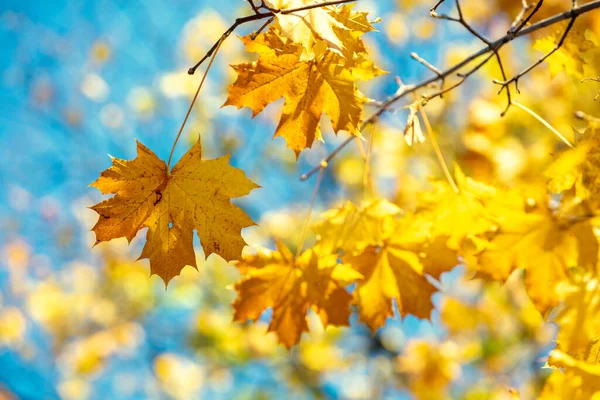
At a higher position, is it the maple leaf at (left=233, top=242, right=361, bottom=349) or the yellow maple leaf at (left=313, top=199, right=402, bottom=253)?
the yellow maple leaf at (left=313, top=199, right=402, bottom=253)

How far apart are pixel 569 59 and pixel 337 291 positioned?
1167 mm

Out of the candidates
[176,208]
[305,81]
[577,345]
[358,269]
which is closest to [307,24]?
[305,81]

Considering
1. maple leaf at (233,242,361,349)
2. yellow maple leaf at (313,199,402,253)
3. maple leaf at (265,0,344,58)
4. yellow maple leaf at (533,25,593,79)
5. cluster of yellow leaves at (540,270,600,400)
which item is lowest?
cluster of yellow leaves at (540,270,600,400)

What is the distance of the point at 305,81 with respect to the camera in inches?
51.8

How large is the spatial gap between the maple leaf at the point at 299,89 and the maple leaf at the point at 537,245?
577mm

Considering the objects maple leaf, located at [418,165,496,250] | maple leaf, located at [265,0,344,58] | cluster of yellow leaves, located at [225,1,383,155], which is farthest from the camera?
maple leaf, located at [418,165,496,250]

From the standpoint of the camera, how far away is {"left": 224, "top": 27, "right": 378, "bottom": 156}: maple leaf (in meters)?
1.27

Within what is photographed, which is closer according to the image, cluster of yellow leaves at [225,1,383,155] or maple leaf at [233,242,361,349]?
cluster of yellow leaves at [225,1,383,155]

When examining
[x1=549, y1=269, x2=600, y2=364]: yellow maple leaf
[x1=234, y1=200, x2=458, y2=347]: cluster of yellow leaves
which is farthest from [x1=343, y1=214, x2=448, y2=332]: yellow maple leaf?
[x1=549, y1=269, x2=600, y2=364]: yellow maple leaf

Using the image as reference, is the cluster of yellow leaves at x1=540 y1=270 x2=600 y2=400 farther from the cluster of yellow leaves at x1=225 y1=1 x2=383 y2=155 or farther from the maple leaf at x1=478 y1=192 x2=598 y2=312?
the cluster of yellow leaves at x1=225 y1=1 x2=383 y2=155

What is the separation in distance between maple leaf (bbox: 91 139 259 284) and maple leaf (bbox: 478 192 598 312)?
2.56ft

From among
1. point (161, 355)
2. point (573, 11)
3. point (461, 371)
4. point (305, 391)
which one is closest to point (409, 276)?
point (573, 11)

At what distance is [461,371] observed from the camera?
4.96 m

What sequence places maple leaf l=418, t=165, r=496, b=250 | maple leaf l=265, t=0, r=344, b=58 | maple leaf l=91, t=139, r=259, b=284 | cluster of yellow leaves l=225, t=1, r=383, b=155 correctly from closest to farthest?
maple leaf l=265, t=0, r=344, b=58
cluster of yellow leaves l=225, t=1, r=383, b=155
maple leaf l=91, t=139, r=259, b=284
maple leaf l=418, t=165, r=496, b=250
